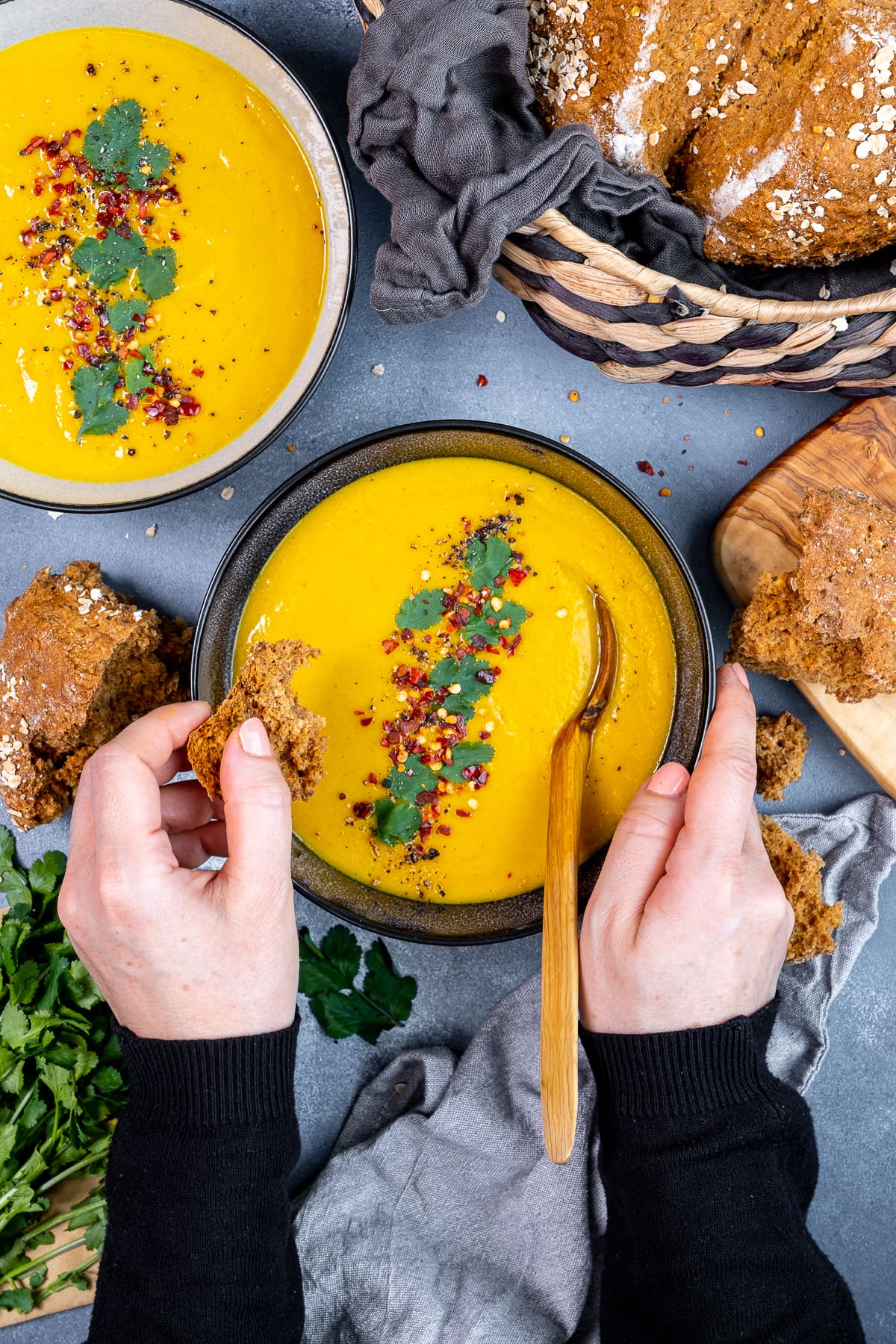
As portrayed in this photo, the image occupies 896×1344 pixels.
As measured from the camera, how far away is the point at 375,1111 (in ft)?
8.77

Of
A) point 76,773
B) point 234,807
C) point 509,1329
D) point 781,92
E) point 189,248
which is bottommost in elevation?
point 509,1329

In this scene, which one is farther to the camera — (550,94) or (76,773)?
(76,773)

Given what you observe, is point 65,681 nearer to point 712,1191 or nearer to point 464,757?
point 464,757

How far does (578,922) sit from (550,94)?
1.94 metres

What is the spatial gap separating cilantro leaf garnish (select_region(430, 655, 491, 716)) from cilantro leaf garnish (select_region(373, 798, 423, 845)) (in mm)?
274

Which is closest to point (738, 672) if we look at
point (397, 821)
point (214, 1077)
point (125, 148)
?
point (397, 821)

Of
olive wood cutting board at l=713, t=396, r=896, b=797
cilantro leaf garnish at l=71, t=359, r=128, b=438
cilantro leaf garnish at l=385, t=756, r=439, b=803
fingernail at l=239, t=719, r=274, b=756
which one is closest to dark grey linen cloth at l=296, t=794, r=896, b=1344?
cilantro leaf garnish at l=385, t=756, r=439, b=803

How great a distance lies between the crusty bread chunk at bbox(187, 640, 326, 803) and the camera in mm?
2010

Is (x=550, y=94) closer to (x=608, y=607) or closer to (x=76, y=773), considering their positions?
(x=608, y=607)

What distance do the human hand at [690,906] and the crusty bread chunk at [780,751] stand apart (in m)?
0.46

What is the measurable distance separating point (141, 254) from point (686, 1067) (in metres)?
2.31

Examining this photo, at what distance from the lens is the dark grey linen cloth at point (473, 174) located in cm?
197

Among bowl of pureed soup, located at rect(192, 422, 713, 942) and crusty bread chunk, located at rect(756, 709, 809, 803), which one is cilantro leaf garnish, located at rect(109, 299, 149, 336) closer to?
bowl of pureed soup, located at rect(192, 422, 713, 942)

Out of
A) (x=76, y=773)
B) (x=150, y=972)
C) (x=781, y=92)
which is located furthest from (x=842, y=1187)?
(x=781, y=92)
